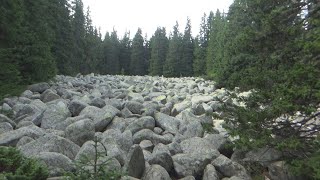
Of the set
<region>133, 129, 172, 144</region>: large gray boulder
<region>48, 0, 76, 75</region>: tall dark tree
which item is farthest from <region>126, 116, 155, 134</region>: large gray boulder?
<region>48, 0, 76, 75</region>: tall dark tree

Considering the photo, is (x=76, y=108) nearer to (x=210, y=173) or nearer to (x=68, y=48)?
(x=210, y=173)

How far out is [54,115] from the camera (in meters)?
11.5

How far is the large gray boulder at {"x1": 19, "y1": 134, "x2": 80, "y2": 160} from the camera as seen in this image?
7.51 meters

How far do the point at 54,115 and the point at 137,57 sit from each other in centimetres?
8189

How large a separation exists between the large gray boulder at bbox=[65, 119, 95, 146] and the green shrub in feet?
10.3

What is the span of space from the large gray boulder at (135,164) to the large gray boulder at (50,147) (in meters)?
1.32

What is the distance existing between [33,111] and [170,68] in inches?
2650

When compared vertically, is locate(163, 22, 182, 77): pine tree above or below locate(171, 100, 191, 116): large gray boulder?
above

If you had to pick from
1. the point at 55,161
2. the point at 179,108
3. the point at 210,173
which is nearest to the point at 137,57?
the point at 179,108

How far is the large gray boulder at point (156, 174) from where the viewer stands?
702 centimetres

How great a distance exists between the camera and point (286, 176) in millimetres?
7398

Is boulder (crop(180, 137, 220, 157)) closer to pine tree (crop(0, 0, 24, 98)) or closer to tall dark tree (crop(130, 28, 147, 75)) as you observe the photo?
pine tree (crop(0, 0, 24, 98))

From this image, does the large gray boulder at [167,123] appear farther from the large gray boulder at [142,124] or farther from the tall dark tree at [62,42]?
the tall dark tree at [62,42]

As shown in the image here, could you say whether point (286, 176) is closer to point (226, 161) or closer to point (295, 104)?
point (226, 161)
